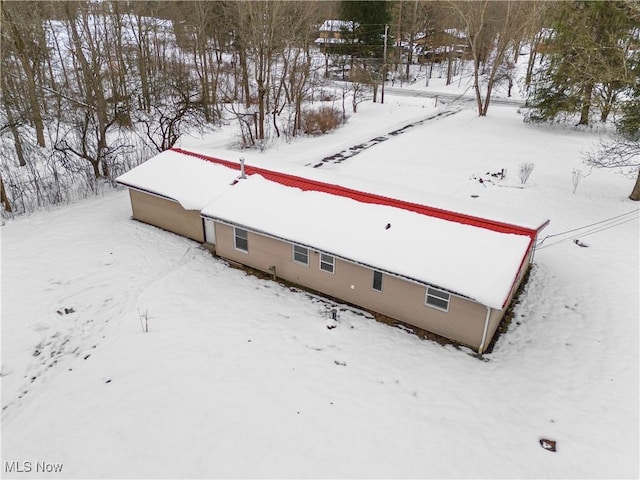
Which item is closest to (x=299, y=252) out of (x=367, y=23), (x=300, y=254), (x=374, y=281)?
(x=300, y=254)

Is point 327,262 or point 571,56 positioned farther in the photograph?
point 571,56

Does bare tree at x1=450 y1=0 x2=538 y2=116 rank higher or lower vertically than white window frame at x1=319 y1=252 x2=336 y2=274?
higher

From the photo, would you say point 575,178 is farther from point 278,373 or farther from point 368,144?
point 278,373

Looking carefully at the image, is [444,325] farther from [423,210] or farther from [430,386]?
[423,210]

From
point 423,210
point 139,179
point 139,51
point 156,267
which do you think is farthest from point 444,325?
point 139,51

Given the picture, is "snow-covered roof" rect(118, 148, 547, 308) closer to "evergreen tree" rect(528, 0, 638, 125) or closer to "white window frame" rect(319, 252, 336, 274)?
"white window frame" rect(319, 252, 336, 274)

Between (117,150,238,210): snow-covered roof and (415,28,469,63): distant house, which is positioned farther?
(415,28,469,63): distant house

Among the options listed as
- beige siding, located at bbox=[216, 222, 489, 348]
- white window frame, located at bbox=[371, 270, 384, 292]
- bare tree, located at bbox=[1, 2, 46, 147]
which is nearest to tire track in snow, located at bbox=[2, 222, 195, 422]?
beige siding, located at bbox=[216, 222, 489, 348]
